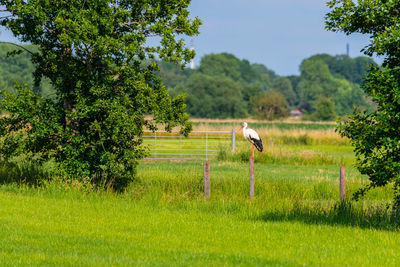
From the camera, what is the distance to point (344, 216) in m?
15.1

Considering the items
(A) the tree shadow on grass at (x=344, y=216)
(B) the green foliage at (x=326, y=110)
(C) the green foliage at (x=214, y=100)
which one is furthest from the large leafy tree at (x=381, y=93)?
(B) the green foliage at (x=326, y=110)

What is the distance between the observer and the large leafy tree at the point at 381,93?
12469 mm

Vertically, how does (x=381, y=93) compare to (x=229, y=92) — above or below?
below

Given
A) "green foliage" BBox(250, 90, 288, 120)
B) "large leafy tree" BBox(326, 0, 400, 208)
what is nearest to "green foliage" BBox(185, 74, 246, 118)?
"green foliage" BBox(250, 90, 288, 120)

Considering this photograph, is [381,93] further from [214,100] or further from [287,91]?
[287,91]

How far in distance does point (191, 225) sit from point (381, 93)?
5.30m

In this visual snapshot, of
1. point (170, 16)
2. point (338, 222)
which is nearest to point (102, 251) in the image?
point (338, 222)

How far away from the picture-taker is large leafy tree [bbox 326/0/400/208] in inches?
491

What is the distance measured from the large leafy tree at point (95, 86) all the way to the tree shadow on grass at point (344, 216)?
197 inches

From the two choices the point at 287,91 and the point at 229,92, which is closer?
the point at 229,92

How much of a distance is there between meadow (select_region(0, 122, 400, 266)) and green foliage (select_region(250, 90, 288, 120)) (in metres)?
82.1

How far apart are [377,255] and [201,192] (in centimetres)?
874

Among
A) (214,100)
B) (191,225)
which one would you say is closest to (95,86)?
(191,225)

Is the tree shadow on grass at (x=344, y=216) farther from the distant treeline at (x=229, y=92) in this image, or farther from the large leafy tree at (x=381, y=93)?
the distant treeline at (x=229, y=92)
